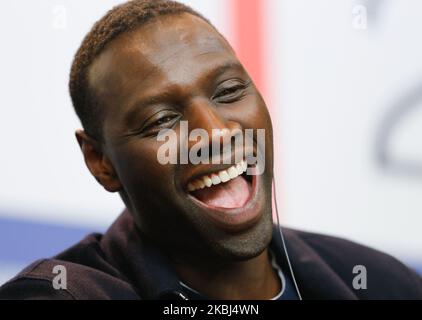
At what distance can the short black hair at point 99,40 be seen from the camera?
1020 mm

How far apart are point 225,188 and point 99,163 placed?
210 mm

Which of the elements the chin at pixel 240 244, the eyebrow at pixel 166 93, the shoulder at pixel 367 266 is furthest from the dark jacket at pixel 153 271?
the eyebrow at pixel 166 93

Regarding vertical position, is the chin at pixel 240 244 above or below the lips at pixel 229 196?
below

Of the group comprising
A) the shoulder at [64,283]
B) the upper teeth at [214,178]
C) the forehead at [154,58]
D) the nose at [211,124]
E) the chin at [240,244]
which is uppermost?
the forehead at [154,58]

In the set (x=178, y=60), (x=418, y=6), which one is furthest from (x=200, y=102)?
(x=418, y=6)

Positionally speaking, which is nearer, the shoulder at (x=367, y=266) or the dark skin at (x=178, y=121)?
the dark skin at (x=178, y=121)

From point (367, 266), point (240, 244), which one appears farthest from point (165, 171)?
point (367, 266)

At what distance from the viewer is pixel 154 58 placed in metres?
0.98

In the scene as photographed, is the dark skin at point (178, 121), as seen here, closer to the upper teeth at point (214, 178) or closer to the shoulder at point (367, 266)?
the upper teeth at point (214, 178)

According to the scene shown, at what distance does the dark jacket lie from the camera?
995mm

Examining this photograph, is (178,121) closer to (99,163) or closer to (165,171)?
(165,171)

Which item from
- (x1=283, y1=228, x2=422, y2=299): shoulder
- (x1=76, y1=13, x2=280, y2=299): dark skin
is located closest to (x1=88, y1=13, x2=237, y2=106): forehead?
(x1=76, y1=13, x2=280, y2=299): dark skin

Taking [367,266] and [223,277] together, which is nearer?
[223,277]
